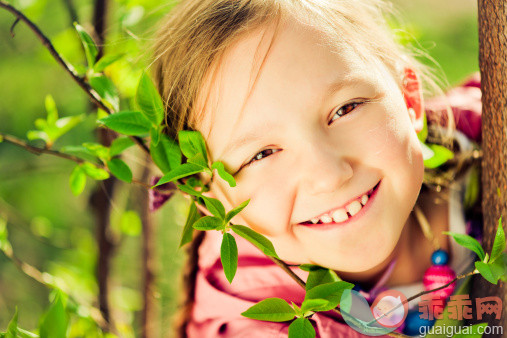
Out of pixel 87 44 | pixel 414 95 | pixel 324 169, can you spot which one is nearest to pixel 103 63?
pixel 87 44

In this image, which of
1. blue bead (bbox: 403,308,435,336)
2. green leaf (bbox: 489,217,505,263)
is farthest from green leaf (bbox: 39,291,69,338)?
blue bead (bbox: 403,308,435,336)

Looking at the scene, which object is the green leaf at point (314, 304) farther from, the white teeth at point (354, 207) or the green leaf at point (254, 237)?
the white teeth at point (354, 207)

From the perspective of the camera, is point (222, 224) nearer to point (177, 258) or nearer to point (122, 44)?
point (122, 44)

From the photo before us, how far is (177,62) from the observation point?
0.97m

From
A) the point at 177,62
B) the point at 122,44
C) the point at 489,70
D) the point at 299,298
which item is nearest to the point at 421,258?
the point at 299,298

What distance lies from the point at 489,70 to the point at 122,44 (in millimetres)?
754

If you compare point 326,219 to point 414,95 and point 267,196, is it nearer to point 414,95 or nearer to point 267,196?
point 267,196

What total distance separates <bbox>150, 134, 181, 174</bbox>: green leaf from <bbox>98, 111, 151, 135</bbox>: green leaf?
32 mm

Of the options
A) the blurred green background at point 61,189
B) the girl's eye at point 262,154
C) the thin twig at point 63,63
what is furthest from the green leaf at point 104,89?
the blurred green background at point 61,189

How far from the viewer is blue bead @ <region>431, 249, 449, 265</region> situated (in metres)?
1.14

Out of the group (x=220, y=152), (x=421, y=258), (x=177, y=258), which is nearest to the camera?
(x=220, y=152)

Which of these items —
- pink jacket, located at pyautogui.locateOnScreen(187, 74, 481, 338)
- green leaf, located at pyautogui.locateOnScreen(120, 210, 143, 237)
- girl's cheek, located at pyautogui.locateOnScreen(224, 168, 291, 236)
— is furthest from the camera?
green leaf, located at pyautogui.locateOnScreen(120, 210, 143, 237)

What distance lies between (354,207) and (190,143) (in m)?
0.28

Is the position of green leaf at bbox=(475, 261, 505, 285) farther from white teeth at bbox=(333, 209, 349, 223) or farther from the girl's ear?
the girl's ear
